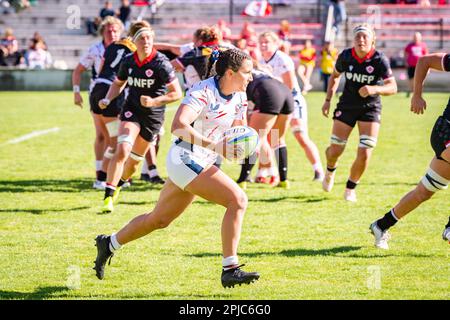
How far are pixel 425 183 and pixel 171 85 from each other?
11.4 feet

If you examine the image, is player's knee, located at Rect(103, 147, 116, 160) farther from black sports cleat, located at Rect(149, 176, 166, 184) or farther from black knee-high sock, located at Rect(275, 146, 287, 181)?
black knee-high sock, located at Rect(275, 146, 287, 181)

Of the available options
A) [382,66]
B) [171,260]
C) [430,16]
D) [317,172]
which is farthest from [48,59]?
[171,260]

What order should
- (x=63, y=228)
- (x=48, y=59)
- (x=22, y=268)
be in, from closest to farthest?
(x=22, y=268) < (x=63, y=228) < (x=48, y=59)

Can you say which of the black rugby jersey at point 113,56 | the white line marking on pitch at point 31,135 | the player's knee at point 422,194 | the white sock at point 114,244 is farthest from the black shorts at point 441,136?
the white line marking on pitch at point 31,135

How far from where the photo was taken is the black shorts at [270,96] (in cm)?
1109

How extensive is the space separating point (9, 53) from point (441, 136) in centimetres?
2478

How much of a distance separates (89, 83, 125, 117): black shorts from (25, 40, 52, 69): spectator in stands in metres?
19.0

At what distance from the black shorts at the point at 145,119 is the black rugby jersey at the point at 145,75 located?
47 millimetres

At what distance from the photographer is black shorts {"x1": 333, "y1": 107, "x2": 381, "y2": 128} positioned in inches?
395

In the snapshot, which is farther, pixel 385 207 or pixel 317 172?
pixel 317 172

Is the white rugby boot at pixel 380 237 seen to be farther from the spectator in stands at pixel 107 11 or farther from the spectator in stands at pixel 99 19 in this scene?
the spectator in stands at pixel 107 11

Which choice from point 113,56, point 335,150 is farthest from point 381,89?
point 113,56

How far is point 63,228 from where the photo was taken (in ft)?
29.1
